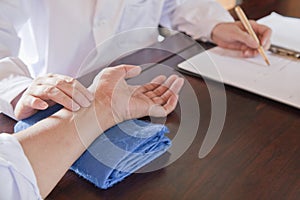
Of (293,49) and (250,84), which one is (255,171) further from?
(293,49)

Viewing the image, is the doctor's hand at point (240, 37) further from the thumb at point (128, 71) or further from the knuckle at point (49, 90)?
the knuckle at point (49, 90)

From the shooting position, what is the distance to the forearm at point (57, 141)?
54 cm

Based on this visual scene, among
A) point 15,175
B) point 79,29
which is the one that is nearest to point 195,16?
point 79,29

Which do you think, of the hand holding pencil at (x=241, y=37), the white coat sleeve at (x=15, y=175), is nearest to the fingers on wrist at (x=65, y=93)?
the white coat sleeve at (x=15, y=175)

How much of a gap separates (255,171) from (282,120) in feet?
0.51

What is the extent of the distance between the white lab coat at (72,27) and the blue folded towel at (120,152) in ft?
1.11

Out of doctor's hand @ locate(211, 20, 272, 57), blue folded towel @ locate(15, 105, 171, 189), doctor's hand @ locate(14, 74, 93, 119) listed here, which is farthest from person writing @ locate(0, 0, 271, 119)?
blue folded towel @ locate(15, 105, 171, 189)

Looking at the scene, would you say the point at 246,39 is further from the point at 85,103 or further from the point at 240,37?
the point at 85,103

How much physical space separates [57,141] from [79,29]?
52cm

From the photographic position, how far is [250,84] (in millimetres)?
791

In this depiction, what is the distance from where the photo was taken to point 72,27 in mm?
1023

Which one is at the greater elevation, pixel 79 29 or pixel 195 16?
pixel 79 29

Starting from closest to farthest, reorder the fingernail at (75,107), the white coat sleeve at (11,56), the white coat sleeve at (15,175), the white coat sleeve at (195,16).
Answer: the white coat sleeve at (15,175)
the fingernail at (75,107)
the white coat sleeve at (11,56)
the white coat sleeve at (195,16)

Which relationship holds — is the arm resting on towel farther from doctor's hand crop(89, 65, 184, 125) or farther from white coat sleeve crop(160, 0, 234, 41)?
white coat sleeve crop(160, 0, 234, 41)
